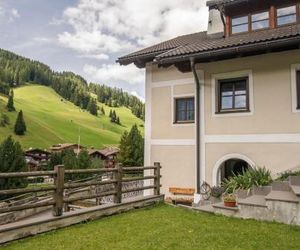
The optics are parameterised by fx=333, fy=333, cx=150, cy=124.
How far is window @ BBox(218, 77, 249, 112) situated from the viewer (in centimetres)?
1049

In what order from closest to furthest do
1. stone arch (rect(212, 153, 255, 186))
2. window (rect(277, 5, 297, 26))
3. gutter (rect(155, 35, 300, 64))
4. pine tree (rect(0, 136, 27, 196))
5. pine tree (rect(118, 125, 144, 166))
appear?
gutter (rect(155, 35, 300, 64))
stone arch (rect(212, 153, 255, 186))
window (rect(277, 5, 297, 26))
pine tree (rect(0, 136, 27, 196))
pine tree (rect(118, 125, 144, 166))

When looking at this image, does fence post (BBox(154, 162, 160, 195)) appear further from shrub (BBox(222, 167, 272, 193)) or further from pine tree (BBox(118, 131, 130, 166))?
pine tree (BBox(118, 131, 130, 166))

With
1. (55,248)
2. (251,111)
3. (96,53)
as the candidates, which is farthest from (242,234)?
(96,53)

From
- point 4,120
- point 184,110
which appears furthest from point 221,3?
point 4,120

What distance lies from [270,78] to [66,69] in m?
190

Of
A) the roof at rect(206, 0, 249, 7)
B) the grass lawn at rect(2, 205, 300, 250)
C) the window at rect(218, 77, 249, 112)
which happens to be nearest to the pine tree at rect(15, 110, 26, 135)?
the roof at rect(206, 0, 249, 7)

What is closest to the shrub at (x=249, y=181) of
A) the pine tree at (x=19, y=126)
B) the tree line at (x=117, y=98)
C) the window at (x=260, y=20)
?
the window at (x=260, y=20)

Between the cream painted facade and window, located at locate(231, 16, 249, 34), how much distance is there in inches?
60.9

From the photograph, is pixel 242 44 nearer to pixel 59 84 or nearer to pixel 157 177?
pixel 157 177

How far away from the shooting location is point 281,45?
914 cm

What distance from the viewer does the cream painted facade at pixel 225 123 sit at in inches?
381

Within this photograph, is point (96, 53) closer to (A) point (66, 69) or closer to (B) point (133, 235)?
(A) point (66, 69)

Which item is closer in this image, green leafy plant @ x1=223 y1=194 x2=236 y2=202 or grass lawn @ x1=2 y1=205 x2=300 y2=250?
grass lawn @ x1=2 y1=205 x2=300 y2=250

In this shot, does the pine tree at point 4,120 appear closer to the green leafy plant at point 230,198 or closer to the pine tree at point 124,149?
the pine tree at point 124,149
